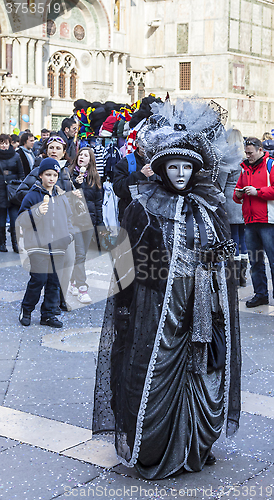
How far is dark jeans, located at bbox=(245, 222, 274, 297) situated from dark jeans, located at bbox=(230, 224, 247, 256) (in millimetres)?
804

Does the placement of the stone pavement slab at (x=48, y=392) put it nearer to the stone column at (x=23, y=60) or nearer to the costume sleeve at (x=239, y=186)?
the costume sleeve at (x=239, y=186)

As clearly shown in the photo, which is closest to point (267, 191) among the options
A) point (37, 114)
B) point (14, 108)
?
point (14, 108)

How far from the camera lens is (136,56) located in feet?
100

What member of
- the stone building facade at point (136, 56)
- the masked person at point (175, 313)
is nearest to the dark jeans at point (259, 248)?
the masked person at point (175, 313)

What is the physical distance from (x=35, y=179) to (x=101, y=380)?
3.59 meters

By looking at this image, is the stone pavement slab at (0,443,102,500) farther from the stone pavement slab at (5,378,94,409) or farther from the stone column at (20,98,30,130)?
the stone column at (20,98,30,130)

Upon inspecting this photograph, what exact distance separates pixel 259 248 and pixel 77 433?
3.81 metres

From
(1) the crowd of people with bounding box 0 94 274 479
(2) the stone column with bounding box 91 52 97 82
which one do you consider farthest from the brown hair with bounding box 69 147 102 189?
(2) the stone column with bounding box 91 52 97 82

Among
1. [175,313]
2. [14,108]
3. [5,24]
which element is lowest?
[175,313]

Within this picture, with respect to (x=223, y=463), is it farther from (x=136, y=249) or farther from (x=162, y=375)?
(x=136, y=249)

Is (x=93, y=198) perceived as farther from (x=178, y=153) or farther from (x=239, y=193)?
(x=178, y=153)

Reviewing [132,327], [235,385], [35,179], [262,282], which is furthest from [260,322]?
[132,327]

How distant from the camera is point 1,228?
1026 cm

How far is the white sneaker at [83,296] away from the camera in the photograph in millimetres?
7090
